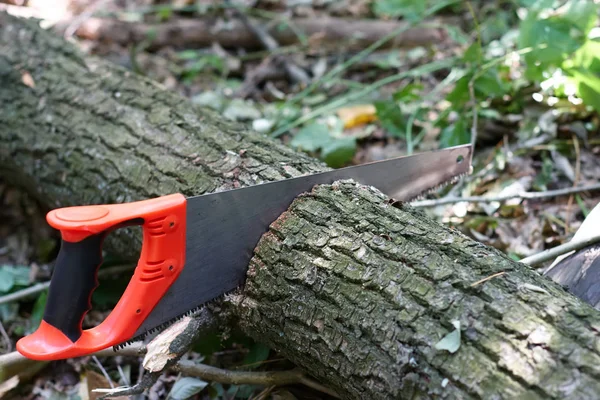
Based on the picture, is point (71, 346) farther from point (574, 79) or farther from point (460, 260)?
point (574, 79)

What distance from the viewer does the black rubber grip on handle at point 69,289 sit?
1.80m

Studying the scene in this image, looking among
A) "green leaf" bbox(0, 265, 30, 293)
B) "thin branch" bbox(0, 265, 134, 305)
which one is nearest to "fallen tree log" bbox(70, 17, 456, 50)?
"green leaf" bbox(0, 265, 30, 293)

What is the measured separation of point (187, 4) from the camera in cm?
573

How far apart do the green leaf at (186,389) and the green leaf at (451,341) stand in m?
1.10

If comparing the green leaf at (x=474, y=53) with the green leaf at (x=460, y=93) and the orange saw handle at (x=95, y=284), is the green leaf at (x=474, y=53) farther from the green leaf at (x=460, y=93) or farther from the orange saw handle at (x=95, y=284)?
the orange saw handle at (x=95, y=284)

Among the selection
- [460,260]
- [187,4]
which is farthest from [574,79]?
[187,4]

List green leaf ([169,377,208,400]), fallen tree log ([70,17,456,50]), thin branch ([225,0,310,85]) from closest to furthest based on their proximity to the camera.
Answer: green leaf ([169,377,208,400]) < thin branch ([225,0,310,85]) < fallen tree log ([70,17,456,50])

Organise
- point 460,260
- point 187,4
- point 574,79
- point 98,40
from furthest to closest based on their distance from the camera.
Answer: point 187,4
point 98,40
point 574,79
point 460,260

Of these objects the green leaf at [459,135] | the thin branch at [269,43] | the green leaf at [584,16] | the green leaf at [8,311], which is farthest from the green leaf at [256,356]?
the thin branch at [269,43]

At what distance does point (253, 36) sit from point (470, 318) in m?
4.28

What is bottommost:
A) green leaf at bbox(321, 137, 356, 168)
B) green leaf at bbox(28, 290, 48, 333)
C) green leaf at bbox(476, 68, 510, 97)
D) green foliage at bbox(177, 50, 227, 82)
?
green leaf at bbox(28, 290, 48, 333)

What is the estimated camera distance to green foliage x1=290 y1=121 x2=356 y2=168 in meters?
3.33

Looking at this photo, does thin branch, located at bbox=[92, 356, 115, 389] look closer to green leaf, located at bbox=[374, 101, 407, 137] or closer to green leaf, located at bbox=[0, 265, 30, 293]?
green leaf, located at bbox=[0, 265, 30, 293]

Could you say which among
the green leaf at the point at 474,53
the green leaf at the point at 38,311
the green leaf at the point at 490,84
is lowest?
the green leaf at the point at 38,311
